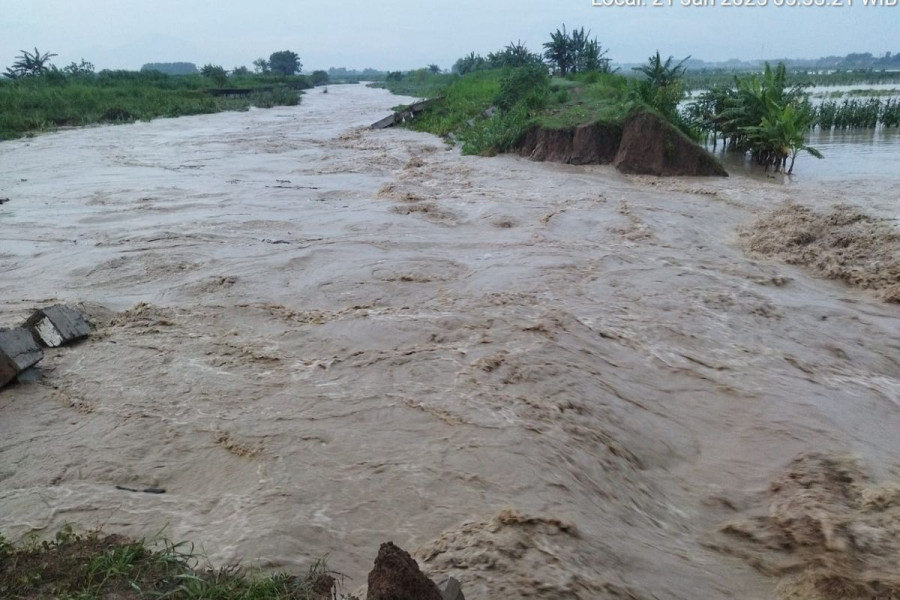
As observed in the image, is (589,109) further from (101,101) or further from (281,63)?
(281,63)

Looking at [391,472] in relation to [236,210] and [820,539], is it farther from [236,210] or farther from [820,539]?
[236,210]

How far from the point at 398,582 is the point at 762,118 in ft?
41.8

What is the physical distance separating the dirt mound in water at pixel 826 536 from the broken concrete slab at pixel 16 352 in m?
4.31

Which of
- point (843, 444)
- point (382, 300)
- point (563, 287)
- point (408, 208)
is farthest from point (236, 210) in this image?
point (843, 444)

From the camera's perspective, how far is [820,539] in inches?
109

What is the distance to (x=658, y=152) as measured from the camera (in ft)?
39.7

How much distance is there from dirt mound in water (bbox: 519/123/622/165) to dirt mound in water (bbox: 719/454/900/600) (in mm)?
10454

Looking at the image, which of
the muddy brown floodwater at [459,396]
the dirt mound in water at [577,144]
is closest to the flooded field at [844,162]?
the dirt mound in water at [577,144]

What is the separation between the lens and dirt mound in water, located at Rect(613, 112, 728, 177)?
11.9 metres

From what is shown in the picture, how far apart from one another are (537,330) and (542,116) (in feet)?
36.3

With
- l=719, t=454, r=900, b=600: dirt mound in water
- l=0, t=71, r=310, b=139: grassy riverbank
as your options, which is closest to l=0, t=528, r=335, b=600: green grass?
l=719, t=454, r=900, b=600: dirt mound in water

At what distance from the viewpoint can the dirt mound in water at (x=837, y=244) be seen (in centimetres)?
612

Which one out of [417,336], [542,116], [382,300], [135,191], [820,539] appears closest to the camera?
[820,539]

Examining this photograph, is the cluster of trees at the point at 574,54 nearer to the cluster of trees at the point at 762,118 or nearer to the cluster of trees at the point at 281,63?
the cluster of trees at the point at 762,118
